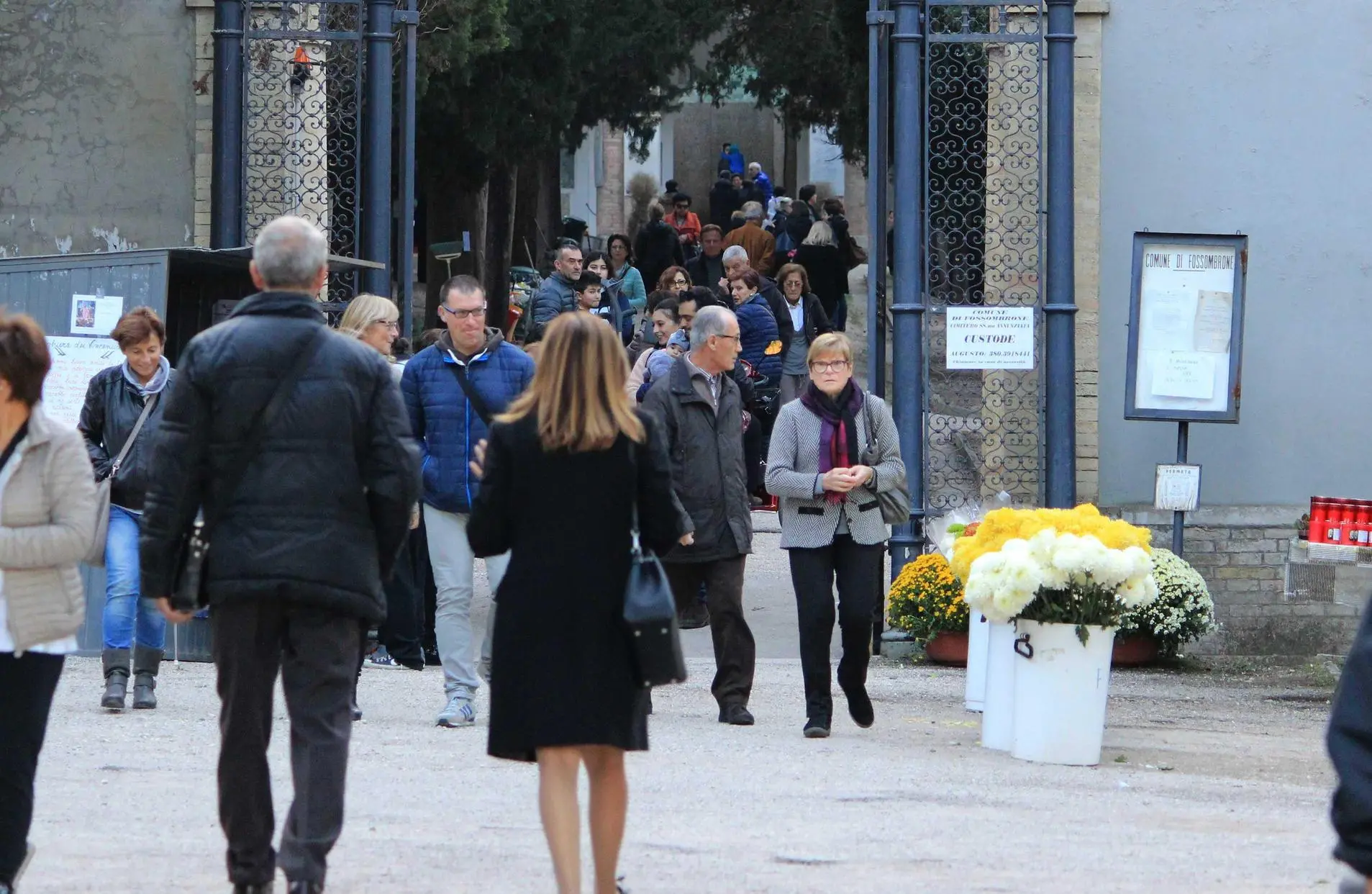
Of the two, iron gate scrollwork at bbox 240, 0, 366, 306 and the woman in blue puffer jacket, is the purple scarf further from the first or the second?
the woman in blue puffer jacket

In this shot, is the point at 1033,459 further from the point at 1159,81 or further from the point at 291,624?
the point at 291,624

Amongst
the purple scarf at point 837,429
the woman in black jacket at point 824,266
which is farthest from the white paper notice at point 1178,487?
the woman in black jacket at point 824,266

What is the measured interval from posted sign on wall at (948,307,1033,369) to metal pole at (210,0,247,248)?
13.7ft

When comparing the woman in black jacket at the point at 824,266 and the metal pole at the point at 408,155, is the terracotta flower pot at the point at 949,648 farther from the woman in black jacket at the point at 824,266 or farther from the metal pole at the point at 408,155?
the woman in black jacket at the point at 824,266

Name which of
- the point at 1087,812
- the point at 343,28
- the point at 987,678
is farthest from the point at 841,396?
the point at 343,28

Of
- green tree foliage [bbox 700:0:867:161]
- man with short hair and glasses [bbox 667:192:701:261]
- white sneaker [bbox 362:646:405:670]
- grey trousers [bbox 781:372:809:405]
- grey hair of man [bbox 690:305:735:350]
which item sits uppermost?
green tree foliage [bbox 700:0:867:161]

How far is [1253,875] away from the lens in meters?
6.18

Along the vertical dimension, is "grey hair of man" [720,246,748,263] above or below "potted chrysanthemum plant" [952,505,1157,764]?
above

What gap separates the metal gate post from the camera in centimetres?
1166

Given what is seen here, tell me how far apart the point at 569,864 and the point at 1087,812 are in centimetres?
275

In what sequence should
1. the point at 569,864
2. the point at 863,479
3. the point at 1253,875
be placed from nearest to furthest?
1. the point at 569,864
2. the point at 1253,875
3. the point at 863,479

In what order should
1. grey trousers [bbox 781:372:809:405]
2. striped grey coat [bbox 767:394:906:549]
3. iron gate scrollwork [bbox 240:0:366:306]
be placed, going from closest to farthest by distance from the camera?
striped grey coat [bbox 767:394:906:549] → iron gate scrollwork [bbox 240:0:366:306] → grey trousers [bbox 781:372:809:405]

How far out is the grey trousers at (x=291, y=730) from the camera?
→ 5.21m

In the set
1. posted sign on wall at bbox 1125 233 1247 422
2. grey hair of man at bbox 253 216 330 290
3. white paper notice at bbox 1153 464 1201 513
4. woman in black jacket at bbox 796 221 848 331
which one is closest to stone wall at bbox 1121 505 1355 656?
white paper notice at bbox 1153 464 1201 513
